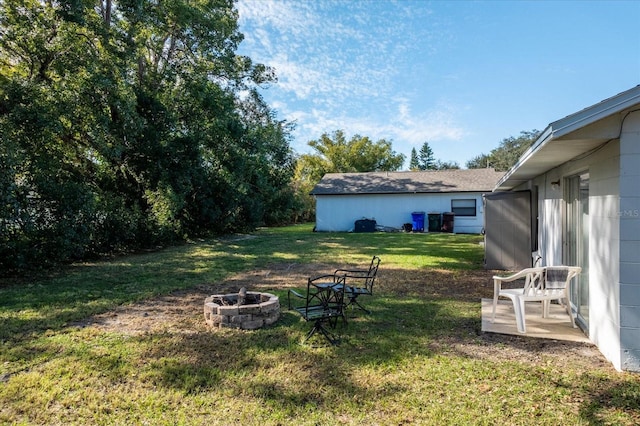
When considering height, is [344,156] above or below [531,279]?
above

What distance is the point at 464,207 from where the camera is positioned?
2106 cm

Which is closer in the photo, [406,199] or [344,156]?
[406,199]

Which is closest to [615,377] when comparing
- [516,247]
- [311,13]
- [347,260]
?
[516,247]

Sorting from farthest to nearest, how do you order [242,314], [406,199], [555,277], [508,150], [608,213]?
[508,150] < [406,199] < [555,277] < [242,314] < [608,213]

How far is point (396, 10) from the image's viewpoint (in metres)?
12.7

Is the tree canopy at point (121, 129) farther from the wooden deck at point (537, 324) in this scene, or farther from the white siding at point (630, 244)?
the white siding at point (630, 244)

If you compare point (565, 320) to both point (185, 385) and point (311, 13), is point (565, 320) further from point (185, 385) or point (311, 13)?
point (311, 13)

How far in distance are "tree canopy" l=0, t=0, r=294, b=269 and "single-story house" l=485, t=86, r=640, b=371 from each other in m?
10.1

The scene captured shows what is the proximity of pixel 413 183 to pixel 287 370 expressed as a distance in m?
20.1

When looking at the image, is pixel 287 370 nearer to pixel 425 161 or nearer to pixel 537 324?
pixel 537 324

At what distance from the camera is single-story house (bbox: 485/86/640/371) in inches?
140

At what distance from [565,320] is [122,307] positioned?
6.86 metres

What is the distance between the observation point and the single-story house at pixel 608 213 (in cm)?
357

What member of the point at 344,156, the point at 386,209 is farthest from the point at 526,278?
the point at 344,156
